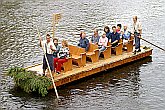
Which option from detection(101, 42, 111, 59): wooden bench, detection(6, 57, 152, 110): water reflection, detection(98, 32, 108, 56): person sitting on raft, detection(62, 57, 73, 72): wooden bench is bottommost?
detection(6, 57, 152, 110): water reflection

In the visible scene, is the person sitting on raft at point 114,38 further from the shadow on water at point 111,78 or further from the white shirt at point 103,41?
the shadow on water at point 111,78

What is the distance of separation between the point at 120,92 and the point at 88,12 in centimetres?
1771

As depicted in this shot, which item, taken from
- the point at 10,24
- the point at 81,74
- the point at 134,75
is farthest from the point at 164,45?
the point at 10,24

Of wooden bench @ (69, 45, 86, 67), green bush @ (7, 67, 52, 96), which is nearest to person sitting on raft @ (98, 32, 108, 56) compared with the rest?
wooden bench @ (69, 45, 86, 67)

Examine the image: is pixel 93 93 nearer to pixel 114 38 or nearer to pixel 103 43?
pixel 103 43

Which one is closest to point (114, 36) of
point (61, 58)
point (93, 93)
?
point (61, 58)

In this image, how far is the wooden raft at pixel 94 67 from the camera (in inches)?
644

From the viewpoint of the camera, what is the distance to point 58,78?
16094mm

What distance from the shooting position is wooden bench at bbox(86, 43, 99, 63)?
1802cm

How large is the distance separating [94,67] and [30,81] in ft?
11.1

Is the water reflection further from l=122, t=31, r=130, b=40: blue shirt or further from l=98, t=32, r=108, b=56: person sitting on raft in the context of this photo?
l=122, t=31, r=130, b=40: blue shirt

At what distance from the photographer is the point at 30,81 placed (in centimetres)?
1548

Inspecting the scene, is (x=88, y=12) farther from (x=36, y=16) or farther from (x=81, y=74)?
(x=81, y=74)

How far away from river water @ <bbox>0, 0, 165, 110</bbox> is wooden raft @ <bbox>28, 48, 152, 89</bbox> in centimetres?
25
